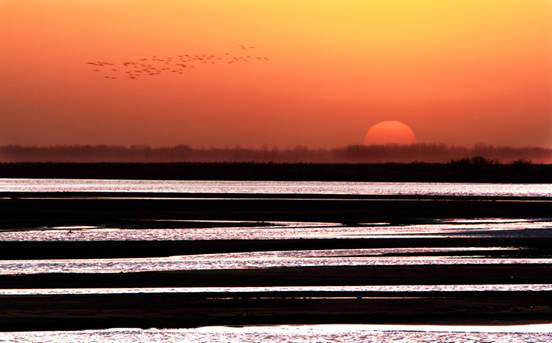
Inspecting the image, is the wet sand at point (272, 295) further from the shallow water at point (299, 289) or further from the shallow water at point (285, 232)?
the shallow water at point (285, 232)

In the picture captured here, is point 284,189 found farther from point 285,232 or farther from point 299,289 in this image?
point 299,289

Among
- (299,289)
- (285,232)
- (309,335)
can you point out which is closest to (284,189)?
(285,232)

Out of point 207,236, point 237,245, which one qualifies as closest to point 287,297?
point 237,245

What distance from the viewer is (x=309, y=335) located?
16047 mm

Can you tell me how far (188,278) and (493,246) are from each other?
11.4 meters

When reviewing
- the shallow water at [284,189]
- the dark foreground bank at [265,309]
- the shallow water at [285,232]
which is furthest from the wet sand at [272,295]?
the shallow water at [284,189]

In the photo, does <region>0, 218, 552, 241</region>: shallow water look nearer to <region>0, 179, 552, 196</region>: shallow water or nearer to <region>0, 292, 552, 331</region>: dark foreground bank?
<region>0, 292, 552, 331</region>: dark foreground bank

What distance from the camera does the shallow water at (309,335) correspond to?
15641mm

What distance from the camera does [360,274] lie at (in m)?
23.2

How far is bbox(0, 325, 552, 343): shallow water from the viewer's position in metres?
15.6

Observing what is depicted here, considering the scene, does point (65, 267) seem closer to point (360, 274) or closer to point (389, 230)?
point (360, 274)

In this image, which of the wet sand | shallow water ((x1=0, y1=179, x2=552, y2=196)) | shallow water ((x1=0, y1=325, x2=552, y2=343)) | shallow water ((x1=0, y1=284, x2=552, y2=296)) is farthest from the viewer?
shallow water ((x1=0, y1=179, x2=552, y2=196))

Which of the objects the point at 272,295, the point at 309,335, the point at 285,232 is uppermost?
the point at 285,232

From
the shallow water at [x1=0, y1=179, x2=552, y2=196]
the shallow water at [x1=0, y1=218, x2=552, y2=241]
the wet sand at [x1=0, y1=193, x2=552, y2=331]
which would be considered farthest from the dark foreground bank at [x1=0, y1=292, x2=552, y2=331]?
the shallow water at [x1=0, y1=179, x2=552, y2=196]
